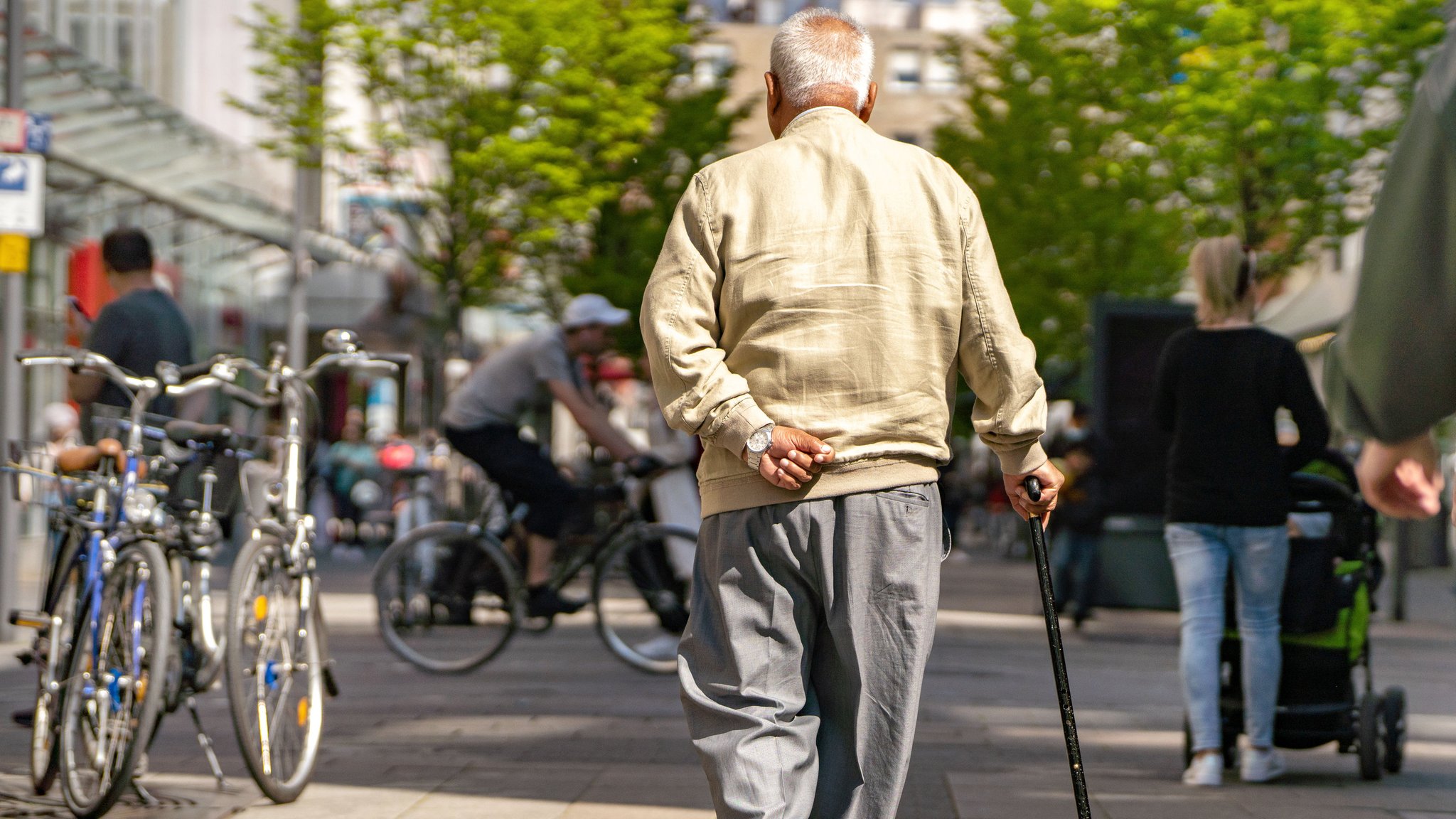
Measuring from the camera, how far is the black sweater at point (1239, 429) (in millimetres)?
6355

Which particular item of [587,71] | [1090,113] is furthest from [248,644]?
[1090,113]

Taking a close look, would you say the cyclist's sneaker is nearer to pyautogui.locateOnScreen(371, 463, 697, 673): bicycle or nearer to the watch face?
pyautogui.locateOnScreen(371, 463, 697, 673): bicycle

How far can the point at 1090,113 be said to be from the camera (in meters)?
29.5

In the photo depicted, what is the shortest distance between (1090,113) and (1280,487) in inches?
941

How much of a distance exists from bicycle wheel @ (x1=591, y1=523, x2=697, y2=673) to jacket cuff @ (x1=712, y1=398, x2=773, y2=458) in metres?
5.68

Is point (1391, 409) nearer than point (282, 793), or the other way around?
point (1391, 409)

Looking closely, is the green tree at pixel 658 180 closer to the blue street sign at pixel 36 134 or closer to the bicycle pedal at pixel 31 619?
the blue street sign at pixel 36 134

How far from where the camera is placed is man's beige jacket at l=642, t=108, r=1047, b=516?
3.59 metres

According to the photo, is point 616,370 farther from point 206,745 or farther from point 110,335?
point 206,745

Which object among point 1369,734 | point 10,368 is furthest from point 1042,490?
point 10,368

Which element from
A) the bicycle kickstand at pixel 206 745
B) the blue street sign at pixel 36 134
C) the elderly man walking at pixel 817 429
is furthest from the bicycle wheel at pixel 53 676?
the blue street sign at pixel 36 134

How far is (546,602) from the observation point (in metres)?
9.55

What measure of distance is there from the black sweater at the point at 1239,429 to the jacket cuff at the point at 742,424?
325 cm

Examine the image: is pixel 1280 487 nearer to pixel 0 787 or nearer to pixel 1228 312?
pixel 1228 312
